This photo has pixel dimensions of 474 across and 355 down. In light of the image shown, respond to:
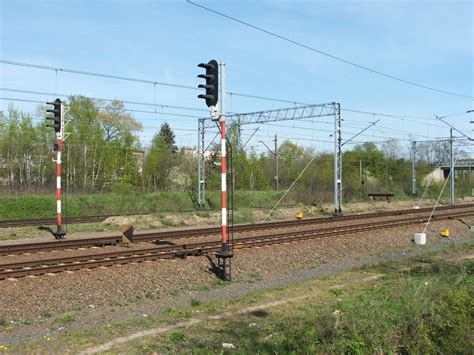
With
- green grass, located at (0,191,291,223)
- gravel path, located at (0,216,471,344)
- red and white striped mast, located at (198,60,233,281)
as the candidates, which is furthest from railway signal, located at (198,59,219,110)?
green grass, located at (0,191,291,223)

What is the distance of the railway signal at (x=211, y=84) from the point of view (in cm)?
1234

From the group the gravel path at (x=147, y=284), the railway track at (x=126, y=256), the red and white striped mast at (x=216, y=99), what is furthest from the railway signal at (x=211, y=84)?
the railway track at (x=126, y=256)

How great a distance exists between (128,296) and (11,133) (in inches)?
1442

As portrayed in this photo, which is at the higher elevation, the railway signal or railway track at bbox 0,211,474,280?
the railway signal

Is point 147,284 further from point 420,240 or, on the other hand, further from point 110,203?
point 110,203

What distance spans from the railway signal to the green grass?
20.6 metres

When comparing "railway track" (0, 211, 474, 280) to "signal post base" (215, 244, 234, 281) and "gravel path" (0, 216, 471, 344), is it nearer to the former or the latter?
"gravel path" (0, 216, 471, 344)

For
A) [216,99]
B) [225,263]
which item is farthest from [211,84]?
[225,263]

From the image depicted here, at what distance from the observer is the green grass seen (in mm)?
32594

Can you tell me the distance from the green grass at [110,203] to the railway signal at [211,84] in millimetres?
20607

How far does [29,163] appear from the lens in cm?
4281

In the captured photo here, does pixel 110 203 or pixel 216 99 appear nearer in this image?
pixel 216 99

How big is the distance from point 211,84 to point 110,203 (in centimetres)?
2588

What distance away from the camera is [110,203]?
36.5 meters
